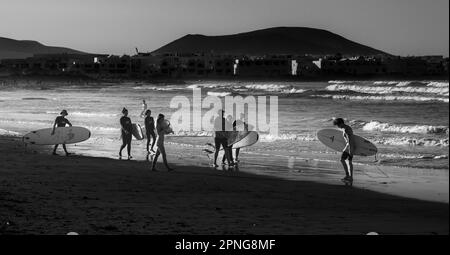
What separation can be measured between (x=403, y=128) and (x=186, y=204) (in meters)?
20.1

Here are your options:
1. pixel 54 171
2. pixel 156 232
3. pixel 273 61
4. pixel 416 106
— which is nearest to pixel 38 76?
pixel 273 61

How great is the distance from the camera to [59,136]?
17469mm

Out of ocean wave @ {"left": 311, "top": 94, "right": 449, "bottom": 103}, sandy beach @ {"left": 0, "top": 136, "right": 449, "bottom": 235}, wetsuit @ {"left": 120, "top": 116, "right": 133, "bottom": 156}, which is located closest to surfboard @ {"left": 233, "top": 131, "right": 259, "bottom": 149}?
sandy beach @ {"left": 0, "top": 136, "right": 449, "bottom": 235}

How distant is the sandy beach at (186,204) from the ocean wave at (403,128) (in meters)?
13.8

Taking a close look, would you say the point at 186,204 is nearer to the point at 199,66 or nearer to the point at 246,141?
the point at 246,141

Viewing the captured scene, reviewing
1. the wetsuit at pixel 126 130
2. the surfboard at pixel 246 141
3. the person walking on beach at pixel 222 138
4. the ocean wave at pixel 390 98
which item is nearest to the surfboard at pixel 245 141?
the surfboard at pixel 246 141

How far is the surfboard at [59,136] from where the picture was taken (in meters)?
17.5

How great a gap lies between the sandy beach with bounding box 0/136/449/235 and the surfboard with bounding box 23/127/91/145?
300 centimetres

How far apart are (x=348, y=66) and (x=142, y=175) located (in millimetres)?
106305

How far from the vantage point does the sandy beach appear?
23.5 ft

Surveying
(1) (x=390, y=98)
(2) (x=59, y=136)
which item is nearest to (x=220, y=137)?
(2) (x=59, y=136)

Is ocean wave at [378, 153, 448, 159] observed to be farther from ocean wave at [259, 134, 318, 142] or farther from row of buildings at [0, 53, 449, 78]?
row of buildings at [0, 53, 449, 78]

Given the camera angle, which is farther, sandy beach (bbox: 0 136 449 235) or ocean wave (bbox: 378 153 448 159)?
ocean wave (bbox: 378 153 448 159)

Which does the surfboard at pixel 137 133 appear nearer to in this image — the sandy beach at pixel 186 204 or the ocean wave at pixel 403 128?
the sandy beach at pixel 186 204
